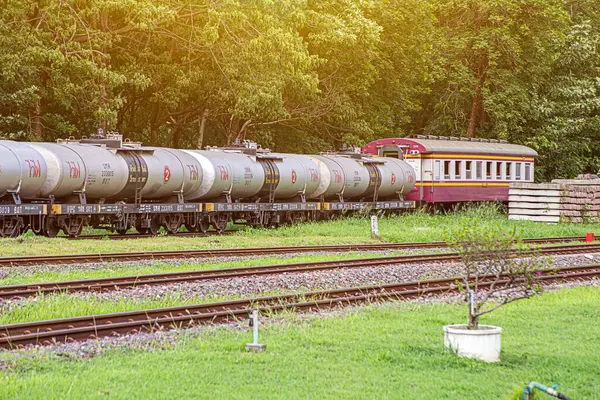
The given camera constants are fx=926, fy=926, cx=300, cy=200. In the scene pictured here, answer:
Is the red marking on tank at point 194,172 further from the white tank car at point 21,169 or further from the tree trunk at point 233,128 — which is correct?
the tree trunk at point 233,128

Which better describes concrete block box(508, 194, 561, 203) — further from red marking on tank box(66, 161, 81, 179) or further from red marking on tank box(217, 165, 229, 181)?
red marking on tank box(66, 161, 81, 179)

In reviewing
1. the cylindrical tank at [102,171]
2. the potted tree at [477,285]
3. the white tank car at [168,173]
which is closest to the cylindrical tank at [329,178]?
the white tank car at [168,173]

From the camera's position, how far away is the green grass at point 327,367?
8859 millimetres

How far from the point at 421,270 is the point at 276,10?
21252mm

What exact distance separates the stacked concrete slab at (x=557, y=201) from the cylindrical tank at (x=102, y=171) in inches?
694

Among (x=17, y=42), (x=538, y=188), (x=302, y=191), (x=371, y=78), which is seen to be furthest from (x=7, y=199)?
(x=371, y=78)

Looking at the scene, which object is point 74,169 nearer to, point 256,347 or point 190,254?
point 190,254

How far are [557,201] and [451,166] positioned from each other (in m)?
5.94

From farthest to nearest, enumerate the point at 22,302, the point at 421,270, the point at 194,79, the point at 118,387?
the point at 194,79 → the point at 421,270 → the point at 22,302 → the point at 118,387

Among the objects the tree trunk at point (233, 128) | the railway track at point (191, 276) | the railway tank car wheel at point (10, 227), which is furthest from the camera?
the tree trunk at point (233, 128)

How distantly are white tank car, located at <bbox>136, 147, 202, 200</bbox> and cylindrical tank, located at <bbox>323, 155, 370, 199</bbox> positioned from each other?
8617 millimetres

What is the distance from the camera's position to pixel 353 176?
3856 centimetres

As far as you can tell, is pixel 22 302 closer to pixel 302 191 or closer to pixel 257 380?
pixel 257 380

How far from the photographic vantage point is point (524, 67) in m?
55.7
